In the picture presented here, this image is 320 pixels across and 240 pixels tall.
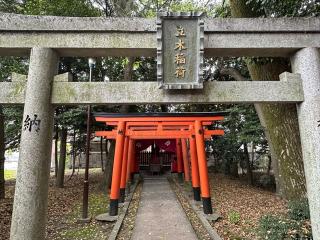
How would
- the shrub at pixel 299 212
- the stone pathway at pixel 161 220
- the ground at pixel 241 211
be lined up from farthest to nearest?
the stone pathway at pixel 161 220 < the ground at pixel 241 211 < the shrub at pixel 299 212

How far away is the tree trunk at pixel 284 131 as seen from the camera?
8484 millimetres

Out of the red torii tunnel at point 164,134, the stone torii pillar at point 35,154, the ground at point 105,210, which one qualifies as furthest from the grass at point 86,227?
the stone torii pillar at point 35,154

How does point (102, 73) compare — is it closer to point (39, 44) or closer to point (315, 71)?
point (39, 44)

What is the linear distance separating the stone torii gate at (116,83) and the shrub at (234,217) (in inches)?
179

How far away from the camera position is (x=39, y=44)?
14.4 feet

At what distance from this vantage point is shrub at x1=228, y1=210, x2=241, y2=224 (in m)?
8.69

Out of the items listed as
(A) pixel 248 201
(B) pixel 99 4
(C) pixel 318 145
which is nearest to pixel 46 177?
(C) pixel 318 145

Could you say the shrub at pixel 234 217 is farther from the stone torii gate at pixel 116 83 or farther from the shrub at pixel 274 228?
the stone torii gate at pixel 116 83

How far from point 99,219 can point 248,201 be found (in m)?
5.65

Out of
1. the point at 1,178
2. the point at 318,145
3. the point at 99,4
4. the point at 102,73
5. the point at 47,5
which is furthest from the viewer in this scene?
the point at 102,73

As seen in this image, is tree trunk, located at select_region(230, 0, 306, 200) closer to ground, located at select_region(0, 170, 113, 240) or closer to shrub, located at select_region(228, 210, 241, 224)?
shrub, located at select_region(228, 210, 241, 224)

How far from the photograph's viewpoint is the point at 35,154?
4152mm

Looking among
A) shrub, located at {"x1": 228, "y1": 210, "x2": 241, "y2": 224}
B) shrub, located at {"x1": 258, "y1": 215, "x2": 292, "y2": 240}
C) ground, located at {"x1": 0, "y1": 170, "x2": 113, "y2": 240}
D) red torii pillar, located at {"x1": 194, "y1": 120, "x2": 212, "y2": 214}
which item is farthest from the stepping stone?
A: shrub, located at {"x1": 258, "y1": 215, "x2": 292, "y2": 240}

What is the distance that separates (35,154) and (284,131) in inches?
281
